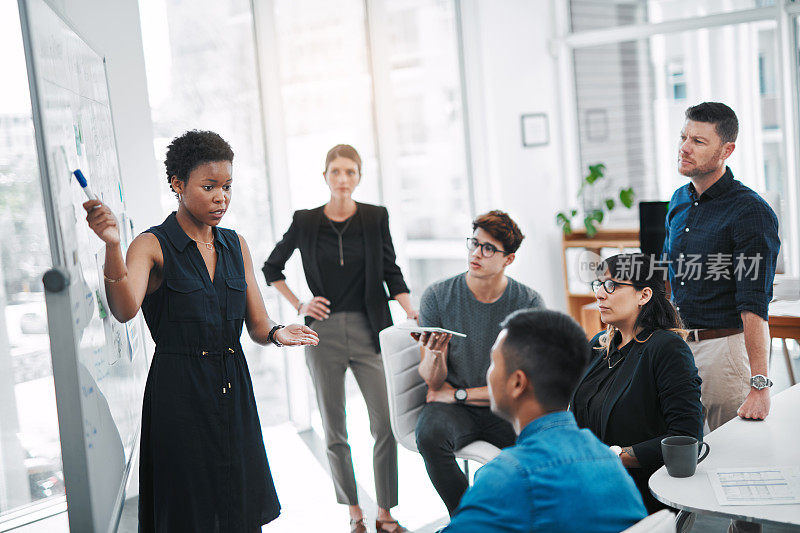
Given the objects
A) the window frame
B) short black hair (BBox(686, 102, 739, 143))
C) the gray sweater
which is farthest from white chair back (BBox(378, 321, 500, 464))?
the window frame

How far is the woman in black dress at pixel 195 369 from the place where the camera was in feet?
6.35

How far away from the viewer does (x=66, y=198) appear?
Answer: 63.1 inches

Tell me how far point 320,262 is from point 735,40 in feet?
12.3

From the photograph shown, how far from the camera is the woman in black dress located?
1935 mm

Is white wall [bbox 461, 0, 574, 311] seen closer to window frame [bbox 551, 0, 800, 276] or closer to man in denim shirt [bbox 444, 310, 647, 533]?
window frame [bbox 551, 0, 800, 276]

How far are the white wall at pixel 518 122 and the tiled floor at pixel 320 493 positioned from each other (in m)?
1.87

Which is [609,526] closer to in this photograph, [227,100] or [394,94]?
[227,100]

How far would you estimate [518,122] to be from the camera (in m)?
5.71

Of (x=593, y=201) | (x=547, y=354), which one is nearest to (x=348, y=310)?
(x=547, y=354)

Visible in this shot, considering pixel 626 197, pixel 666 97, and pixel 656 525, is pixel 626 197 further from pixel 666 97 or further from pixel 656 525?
pixel 656 525

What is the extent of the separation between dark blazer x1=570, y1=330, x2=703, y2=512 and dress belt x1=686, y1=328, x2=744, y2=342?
47cm

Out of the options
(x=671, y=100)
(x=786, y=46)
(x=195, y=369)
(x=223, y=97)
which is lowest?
(x=195, y=369)

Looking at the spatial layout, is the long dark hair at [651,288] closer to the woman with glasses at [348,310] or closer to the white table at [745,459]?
A: the white table at [745,459]

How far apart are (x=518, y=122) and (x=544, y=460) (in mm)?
4634
